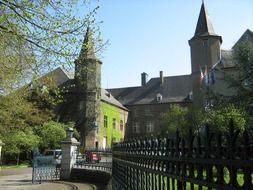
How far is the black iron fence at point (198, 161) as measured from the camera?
1.89 m

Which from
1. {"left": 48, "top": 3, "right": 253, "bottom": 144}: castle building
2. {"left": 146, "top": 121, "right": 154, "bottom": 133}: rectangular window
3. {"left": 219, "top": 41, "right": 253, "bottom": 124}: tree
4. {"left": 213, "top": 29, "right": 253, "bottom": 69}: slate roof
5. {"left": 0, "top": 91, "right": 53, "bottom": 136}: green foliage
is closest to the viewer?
{"left": 219, "top": 41, "right": 253, "bottom": 124}: tree

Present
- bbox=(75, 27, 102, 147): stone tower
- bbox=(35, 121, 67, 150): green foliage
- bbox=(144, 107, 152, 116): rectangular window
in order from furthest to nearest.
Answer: bbox=(144, 107, 152, 116): rectangular window < bbox=(75, 27, 102, 147): stone tower < bbox=(35, 121, 67, 150): green foliage

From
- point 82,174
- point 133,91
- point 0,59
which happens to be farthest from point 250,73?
point 133,91

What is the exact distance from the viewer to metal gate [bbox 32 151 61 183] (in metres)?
16.1

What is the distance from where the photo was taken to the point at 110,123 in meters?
52.8

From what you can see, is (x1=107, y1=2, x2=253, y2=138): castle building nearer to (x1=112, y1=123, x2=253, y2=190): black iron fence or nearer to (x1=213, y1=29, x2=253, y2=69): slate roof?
(x1=213, y1=29, x2=253, y2=69): slate roof

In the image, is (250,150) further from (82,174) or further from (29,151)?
(29,151)

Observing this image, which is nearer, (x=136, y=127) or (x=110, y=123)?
(x=110, y=123)

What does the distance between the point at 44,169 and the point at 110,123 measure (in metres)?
36.2

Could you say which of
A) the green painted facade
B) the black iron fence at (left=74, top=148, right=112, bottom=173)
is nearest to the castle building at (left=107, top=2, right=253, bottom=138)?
the green painted facade

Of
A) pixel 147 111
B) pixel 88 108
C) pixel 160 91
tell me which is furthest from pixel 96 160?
pixel 160 91

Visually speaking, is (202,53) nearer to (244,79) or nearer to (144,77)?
(144,77)

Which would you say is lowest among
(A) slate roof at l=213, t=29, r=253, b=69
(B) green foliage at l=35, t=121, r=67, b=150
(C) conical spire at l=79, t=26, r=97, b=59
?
(B) green foliage at l=35, t=121, r=67, b=150

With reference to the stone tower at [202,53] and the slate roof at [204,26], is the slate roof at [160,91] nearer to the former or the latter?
the stone tower at [202,53]
